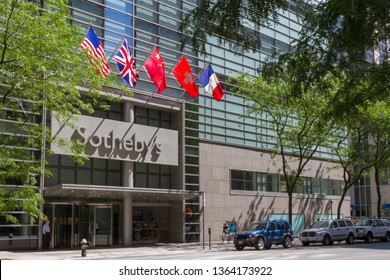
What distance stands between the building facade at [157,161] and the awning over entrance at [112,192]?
0.20ft

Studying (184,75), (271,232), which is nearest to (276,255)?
(271,232)

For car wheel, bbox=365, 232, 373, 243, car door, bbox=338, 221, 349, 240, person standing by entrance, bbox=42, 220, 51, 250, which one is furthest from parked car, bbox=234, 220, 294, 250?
person standing by entrance, bbox=42, 220, 51, 250

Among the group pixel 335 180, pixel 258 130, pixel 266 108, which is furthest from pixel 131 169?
pixel 335 180

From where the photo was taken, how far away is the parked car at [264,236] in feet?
96.4

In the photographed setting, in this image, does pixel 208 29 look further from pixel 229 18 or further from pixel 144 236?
pixel 144 236

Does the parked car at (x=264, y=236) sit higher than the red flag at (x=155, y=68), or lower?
→ lower

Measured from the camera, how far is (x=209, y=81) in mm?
33219

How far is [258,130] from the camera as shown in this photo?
42.6m

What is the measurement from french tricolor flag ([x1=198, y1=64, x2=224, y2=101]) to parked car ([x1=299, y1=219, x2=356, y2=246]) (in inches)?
416

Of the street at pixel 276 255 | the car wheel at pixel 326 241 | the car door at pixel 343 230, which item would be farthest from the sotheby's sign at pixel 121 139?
the car door at pixel 343 230

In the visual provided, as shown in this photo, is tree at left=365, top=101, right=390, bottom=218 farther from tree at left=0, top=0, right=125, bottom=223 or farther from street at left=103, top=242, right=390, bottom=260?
tree at left=0, top=0, right=125, bottom=223

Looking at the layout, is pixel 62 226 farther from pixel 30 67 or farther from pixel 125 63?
pixel 30 67

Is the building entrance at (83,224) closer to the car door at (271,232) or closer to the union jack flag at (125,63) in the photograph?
the union jack flag at (125,63)

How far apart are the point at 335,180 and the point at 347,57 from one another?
47576mm
